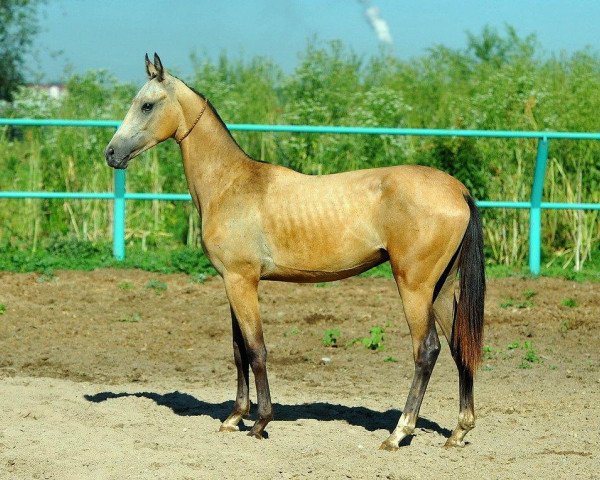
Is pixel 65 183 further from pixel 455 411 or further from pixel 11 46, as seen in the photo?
pixel 11 46

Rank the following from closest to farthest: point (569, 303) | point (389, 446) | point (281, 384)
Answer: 1. point (389, 446)
2. point (281, 384)
3. point (569, 303)

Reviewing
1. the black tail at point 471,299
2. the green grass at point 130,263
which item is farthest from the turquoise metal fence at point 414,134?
the black tail at point 471,299

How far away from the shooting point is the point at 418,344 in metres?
5.91

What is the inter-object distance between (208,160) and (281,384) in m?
1.99

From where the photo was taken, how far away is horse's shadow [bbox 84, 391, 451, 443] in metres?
6.59

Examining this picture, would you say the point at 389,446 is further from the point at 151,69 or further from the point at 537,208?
the point at 537,208

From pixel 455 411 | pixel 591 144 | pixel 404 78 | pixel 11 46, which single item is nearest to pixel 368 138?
pixel 591 144

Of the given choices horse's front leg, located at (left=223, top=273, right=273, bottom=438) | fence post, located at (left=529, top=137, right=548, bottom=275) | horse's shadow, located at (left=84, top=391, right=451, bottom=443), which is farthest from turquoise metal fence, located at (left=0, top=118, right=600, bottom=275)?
horse's front leg, located at (left=223, top=273, right=273, bottom=438)

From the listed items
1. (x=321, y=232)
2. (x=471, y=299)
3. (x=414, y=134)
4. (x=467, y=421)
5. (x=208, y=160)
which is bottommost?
(x=467, y=421)

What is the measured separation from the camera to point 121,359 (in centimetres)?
827

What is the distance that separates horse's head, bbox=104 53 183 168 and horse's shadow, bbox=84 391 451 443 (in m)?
1.64

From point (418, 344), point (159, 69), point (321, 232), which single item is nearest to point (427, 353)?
point (418, 344)

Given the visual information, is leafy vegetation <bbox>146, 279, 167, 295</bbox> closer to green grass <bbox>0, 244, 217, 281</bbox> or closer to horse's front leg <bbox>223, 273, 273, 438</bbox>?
green grass <bbox>0, 244, 217, 281</bbox>

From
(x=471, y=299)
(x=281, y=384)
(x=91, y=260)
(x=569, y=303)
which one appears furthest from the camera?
(x=91, y=260)
